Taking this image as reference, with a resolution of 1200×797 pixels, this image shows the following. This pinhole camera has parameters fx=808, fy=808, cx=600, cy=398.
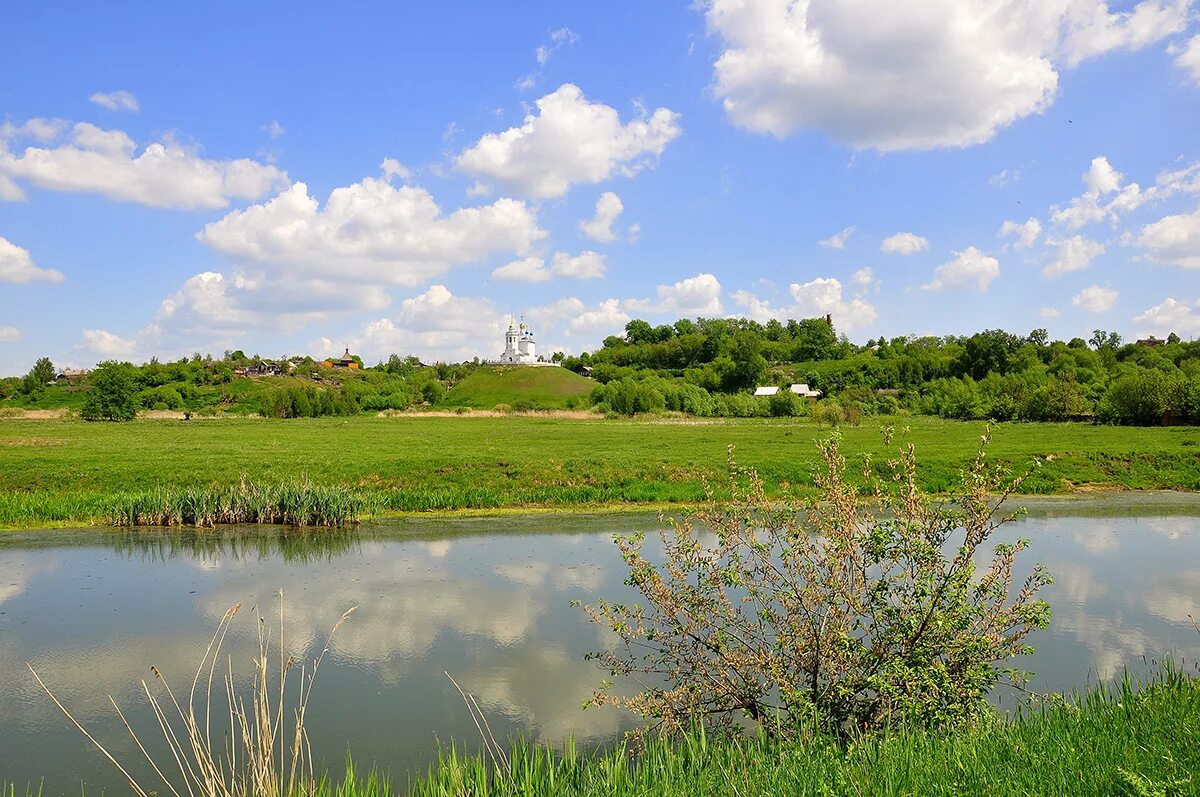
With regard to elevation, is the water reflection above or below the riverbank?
below

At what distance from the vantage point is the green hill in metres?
114

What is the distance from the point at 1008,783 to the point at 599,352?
187m

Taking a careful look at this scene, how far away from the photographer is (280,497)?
23641 mm

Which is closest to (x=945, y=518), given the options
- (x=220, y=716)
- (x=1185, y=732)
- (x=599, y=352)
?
(x=1185, y=732)

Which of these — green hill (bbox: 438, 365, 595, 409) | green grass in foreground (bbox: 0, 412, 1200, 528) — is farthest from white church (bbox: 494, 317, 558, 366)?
green grass in foreground (bbox: 0, 412, 1200, 528)

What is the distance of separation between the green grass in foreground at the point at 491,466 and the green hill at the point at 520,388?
66117mm

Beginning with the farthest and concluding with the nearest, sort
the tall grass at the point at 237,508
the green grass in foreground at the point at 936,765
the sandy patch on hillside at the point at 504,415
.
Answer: the sandy patch on hillside at the point at 504,415 → the tall grass at the point at 237,508 → the green grass in foreground at the point at 936,765

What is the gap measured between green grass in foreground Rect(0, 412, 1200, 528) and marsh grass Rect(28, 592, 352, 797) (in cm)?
1554

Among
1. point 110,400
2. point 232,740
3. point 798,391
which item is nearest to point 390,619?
point 232,740

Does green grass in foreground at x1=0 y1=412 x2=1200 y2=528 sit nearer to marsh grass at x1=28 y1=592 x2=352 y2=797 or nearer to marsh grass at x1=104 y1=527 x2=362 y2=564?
marsh grass at x1=104 y1=527 x2=362 y2=564

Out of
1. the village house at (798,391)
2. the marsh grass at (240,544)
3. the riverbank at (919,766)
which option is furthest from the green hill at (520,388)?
the riverbank at (919,766)

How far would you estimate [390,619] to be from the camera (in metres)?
13.2

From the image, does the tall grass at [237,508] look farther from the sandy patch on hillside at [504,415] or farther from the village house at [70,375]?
the village house at [70,375]

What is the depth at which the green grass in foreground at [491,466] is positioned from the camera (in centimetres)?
2778
